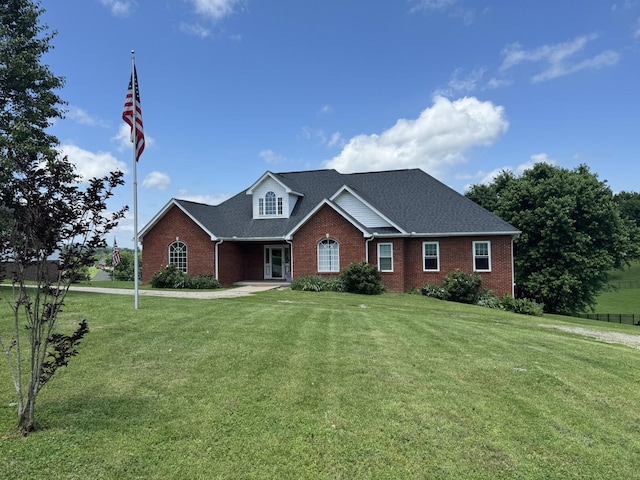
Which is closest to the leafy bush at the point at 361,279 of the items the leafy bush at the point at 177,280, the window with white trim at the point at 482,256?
the window with white trim at the point at 482,256

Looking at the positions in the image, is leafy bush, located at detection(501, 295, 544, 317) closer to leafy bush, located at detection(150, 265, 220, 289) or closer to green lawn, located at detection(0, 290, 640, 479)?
green lawn, located at detection(0, 290, 640, 479)

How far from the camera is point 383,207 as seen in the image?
25734 mm

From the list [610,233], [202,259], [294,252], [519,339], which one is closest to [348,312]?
[519,339]

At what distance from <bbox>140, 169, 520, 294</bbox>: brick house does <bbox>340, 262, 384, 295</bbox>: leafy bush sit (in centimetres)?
123

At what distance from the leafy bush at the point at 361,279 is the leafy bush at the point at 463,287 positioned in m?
3.79

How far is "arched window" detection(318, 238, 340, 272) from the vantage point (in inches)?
906

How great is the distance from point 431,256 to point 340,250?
526cm

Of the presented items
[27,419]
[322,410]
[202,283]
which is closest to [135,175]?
[27,419]

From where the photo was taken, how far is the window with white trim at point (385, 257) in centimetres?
2283

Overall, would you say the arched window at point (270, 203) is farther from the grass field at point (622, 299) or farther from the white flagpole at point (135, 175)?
the grass field at point (622, 299)

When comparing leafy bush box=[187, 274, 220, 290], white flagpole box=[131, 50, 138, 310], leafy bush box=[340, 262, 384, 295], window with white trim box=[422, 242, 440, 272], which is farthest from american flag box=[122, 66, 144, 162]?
window with white trim box=[422, 242, 440, 272]

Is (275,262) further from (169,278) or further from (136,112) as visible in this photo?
(136,112)

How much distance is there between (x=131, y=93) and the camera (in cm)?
1181

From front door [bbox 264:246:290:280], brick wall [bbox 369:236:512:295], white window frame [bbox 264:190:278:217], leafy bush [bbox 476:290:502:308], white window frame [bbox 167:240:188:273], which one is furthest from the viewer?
front door [bbox 264:246:290:280]
